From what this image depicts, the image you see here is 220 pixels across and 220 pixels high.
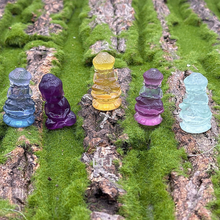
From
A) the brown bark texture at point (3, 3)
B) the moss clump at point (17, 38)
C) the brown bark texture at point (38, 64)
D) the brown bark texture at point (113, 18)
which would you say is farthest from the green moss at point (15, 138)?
the brown bark texture at point (3, 3)

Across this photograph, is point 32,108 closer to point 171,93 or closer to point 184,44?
point 171,93

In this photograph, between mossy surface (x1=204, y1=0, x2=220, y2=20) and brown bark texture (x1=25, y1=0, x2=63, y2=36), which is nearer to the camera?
brown bark texture (x1=25, y1=0, x2=63, y2=36)

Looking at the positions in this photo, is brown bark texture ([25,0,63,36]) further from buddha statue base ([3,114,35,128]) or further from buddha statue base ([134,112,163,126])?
buddha statue base ([134,112,163,126])

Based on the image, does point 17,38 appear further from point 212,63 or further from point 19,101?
point 212,63

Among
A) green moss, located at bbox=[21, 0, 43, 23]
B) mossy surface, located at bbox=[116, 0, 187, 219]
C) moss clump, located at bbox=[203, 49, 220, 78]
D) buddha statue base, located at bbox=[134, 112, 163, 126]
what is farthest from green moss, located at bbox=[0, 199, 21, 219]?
green moss, located at bbox=[21, 0, 43, 23]

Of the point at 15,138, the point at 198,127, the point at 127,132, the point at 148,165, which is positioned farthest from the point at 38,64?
the point at 198,127
